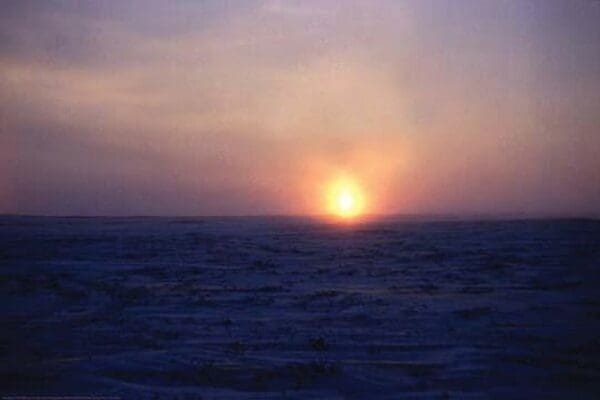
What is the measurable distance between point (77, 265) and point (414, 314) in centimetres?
1795

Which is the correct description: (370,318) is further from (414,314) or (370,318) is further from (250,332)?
(250,332)

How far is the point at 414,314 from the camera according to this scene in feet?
51.8

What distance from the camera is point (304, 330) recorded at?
14.0m

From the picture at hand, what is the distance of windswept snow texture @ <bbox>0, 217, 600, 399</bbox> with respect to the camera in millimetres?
9875

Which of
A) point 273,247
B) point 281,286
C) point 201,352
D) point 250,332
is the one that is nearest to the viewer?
point 201,352

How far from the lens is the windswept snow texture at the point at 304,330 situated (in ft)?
32.4

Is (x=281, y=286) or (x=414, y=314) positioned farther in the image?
(x=281, y=286)

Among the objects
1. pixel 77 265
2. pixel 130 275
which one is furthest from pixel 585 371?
pixel 77 265

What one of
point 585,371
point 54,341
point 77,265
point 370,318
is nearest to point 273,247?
point 77,265

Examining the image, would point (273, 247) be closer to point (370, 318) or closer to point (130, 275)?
point (130, 275)

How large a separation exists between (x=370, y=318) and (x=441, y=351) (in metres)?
3.51

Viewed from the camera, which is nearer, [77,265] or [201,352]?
[201,352]

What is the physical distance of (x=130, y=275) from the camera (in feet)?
A: 79.9

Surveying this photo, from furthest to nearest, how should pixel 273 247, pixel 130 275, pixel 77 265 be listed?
1. pixel 273 247
2. pixel 77 265
3. pixel 130 275
